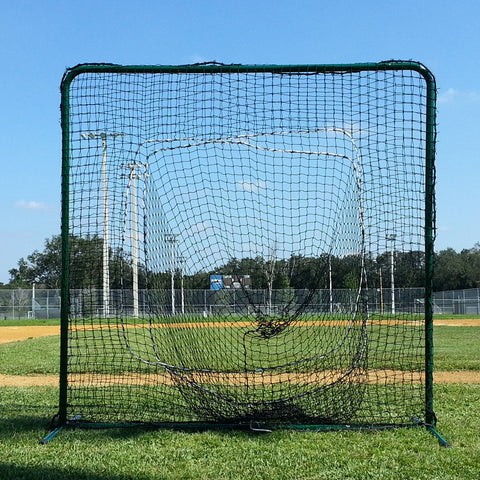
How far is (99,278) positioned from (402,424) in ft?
11.9

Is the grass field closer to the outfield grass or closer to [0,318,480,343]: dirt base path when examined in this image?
the outfield grass

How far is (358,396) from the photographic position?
6266 mm

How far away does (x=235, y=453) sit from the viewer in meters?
4.84

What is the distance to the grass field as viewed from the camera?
4.35m

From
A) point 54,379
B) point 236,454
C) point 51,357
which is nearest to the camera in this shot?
point 236,454

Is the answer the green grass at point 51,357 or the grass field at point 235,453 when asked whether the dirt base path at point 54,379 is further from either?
the grass field at point 235,453

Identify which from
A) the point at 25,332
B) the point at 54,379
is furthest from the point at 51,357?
the point at 25,332

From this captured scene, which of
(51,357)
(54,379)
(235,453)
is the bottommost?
(51,357)

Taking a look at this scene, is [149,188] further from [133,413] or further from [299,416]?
[299,416]

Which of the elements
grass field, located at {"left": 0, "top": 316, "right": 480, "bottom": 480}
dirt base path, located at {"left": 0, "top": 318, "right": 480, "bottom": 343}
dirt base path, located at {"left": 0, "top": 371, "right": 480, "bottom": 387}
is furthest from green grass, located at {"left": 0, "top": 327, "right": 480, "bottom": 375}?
dirt base path, located at {"left": 0, "top": 318, "right": 480, "bottom": 343}

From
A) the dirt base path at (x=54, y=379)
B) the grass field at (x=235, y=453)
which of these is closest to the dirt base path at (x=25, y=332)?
the dirt base path at (x=54, y=379)

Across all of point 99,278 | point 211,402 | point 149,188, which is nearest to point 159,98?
point 149,188

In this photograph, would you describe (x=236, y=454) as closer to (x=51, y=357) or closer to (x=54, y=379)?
(x=54, y=379)

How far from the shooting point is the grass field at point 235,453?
14.3 ft
